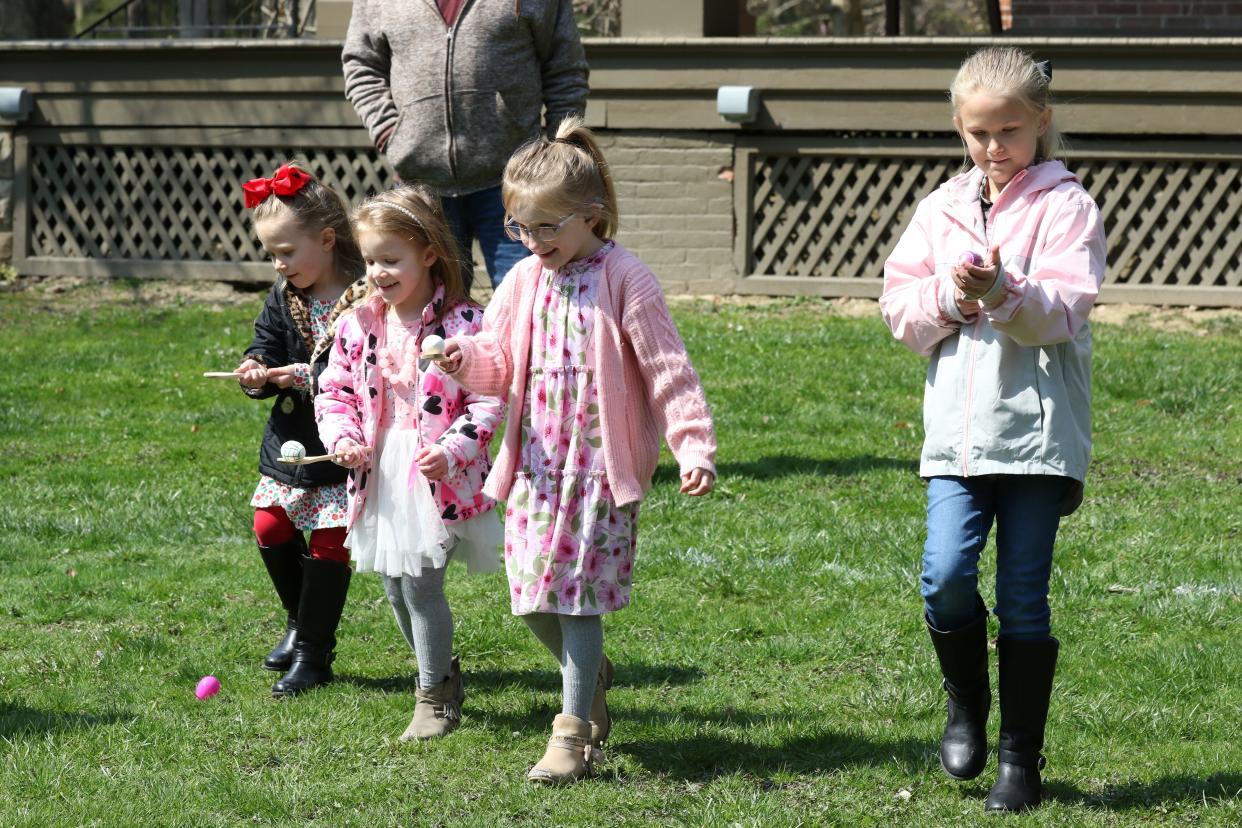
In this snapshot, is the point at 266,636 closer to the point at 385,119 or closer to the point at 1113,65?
the point at 385,119

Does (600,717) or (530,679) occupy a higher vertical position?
(600,717)

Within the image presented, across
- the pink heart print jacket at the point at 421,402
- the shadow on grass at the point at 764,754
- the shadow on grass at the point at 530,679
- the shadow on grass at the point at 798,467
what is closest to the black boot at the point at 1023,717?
the shadow on grass at the point at 764,754

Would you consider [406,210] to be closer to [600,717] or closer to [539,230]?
[539,230]

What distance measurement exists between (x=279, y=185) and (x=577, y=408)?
122 cm

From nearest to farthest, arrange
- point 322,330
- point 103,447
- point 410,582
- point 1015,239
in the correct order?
point 1015,239, point 410,582, point 322,330, point 103,447

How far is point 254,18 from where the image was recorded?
18750mm

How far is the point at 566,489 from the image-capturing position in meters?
3.79

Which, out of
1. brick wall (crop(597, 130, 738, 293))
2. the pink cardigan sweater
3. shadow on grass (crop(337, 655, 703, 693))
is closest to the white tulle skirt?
the pink cardigan sweater

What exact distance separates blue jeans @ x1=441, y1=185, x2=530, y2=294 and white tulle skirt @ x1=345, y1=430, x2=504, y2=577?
201cm

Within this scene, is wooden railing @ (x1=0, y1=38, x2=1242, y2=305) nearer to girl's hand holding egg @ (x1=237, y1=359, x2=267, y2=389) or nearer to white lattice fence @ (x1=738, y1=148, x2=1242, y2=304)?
white lattice fence @ (x1=738, y1=148, x2=1242, y2=304)

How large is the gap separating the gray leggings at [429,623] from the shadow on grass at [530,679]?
42 centimetres

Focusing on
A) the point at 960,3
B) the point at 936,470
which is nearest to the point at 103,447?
the point at 936,470

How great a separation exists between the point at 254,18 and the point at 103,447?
39.2 feet

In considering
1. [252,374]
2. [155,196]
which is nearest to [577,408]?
[252,374]
